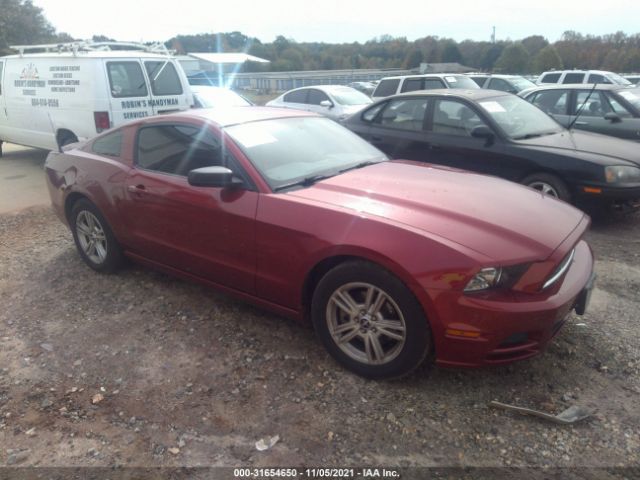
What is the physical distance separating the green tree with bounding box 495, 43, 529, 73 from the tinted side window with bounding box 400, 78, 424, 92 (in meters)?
35.0

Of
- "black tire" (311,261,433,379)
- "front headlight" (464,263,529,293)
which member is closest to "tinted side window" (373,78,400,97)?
"black tire" (311,261,433,379)

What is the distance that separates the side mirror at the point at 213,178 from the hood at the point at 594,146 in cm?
369

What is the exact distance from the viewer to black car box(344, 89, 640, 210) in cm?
512

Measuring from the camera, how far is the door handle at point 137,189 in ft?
12.5

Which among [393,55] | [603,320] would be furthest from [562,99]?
→ [393,55]

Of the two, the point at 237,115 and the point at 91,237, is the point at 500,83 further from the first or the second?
the point at 91,237

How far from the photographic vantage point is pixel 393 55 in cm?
→ 6844

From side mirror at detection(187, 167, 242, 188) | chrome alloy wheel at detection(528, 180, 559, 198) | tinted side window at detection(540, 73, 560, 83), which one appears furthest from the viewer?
tinted side window at detection(540, 73, 560, 83)

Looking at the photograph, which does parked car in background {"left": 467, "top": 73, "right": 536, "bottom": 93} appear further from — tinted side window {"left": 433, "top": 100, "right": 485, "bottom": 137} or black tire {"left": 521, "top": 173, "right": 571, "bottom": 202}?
black tire {"left": 521, "top": 173, "right": 571, "bottom": 202}

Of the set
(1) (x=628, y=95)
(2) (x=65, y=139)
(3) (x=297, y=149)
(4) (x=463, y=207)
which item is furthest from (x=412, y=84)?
(4) (x=463, y=207)

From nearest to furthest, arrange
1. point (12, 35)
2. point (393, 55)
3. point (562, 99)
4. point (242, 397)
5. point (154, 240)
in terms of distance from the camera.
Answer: point (242, 397) < point (154, 240) < point (562, 99) < point (12, 35) < point (393, 55)

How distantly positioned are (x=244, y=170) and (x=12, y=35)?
45.9 m

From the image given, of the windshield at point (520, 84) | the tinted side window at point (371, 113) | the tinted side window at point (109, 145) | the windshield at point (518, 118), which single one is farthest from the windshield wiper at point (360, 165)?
the windshield at point (520, 84)

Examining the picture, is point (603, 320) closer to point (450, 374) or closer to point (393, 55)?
point (450, 374)
